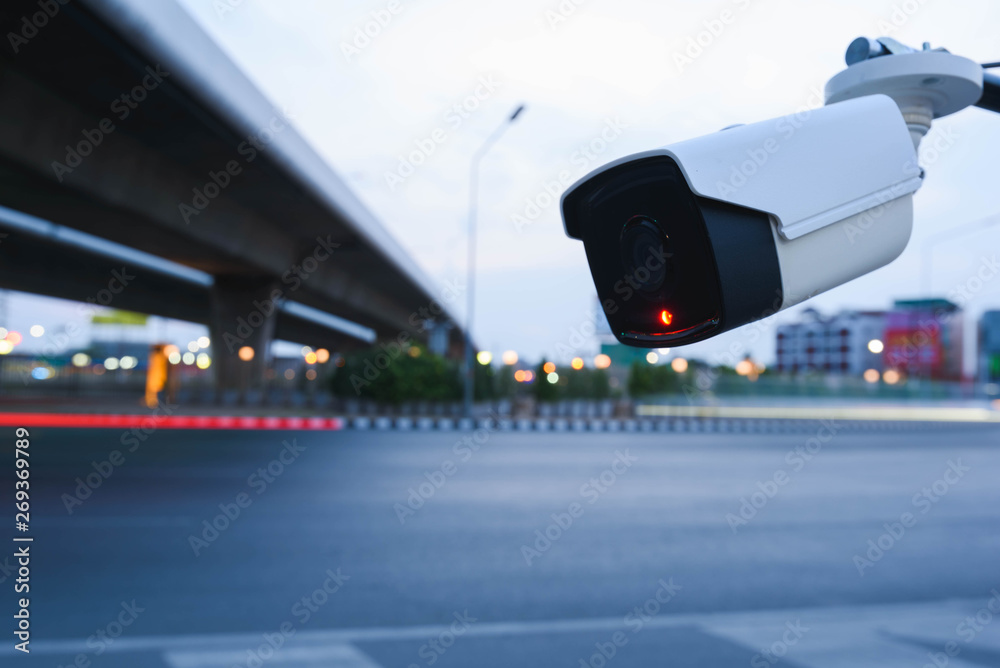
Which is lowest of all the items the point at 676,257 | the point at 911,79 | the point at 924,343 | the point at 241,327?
the point at 676,257

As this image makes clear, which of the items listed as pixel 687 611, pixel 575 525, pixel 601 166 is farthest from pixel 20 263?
pixel 601 166

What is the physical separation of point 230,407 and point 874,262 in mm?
34862

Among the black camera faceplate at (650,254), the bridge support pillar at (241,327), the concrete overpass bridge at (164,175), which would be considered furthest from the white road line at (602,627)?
the bridge support pillar at (241,327)

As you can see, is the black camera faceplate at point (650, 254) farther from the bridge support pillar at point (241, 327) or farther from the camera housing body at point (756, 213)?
the bridge support pillar at point (241, 327)

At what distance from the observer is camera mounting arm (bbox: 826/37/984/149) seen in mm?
1213

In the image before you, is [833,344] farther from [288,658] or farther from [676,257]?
[676,257]

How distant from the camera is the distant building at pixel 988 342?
3088 inches

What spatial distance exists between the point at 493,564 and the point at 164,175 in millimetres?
14594

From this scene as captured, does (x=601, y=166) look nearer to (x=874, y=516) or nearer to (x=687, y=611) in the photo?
(x=687, y=611)

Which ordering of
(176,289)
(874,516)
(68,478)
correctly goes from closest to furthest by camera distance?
(874,516) < (68,478) < (176,289)

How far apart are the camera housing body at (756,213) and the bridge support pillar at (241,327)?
32.5 metres

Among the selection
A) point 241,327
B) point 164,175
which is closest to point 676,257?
point 164,175

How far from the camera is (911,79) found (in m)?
1.22

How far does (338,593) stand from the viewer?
5410 millimetres
